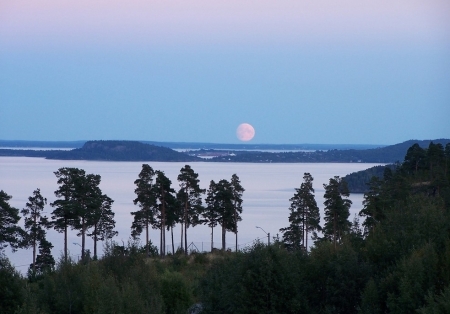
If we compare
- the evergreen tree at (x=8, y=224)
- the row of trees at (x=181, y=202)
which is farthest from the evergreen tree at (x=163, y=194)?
the evergreen tree at (x=8, y=224)

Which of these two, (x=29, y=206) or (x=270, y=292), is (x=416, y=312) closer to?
(x=270, y=292)

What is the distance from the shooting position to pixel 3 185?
374 feet

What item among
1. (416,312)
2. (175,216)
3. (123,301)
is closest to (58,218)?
(175,216)

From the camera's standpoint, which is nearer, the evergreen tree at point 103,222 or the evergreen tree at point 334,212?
the evergreen tree at point 103,222

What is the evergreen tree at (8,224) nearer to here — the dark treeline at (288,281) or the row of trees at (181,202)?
the row of trees at (181,202)

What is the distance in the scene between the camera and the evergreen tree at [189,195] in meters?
52.2

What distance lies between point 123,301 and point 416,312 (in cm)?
979

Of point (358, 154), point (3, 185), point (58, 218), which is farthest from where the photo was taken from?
point (358, 154)

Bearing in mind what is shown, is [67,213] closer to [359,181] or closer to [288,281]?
[288,281]

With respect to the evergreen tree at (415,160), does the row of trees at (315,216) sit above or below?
below

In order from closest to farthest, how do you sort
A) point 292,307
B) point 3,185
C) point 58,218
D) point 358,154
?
point 292,307, point 58,218, point 3,185, point 358,154

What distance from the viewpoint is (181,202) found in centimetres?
5338

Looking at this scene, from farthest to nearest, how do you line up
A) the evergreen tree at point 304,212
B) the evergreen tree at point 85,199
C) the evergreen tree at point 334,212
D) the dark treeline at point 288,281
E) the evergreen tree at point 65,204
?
1. the evergreen tree at point 304,212
2. the evergreen tree at point 334,212
3. the evergreen tree at point 85,199
4. the evergreen tree at point 65,204
5. the dark treeline at point 288,281

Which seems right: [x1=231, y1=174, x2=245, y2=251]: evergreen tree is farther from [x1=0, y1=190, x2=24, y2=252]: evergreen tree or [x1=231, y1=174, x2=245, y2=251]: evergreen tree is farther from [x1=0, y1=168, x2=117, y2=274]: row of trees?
[x1=0, y1=190, x2=24, y2=252]: evergreen tree
